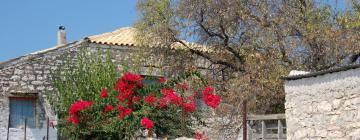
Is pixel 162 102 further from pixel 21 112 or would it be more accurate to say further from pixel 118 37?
pixel 118 37

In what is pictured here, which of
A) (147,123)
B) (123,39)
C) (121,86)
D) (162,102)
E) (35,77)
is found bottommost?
(147,123)

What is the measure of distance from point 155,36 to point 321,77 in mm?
8353

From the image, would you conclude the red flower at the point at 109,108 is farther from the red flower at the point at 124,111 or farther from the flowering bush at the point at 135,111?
the red flower at the point at 124,111

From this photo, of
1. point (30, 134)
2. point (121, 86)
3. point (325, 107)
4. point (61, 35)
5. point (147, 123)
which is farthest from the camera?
point (61, 35)

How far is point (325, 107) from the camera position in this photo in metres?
9.45

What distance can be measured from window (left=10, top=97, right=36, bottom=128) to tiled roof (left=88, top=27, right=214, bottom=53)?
273 centimetres

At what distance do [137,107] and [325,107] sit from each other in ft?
13.7

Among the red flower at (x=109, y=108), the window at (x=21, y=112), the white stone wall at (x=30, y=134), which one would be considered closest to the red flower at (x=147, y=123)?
the red flower at (x=109, y=108)

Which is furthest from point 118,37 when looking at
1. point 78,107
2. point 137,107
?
point 137,107

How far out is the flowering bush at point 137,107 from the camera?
11828 millimetres

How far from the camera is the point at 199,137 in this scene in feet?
40.0

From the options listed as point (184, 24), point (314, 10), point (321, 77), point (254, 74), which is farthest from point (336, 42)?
point (321, 77)

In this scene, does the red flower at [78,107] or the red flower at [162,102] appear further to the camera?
the red flower at [78,107]

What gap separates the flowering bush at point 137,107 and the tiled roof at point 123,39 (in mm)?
5107
